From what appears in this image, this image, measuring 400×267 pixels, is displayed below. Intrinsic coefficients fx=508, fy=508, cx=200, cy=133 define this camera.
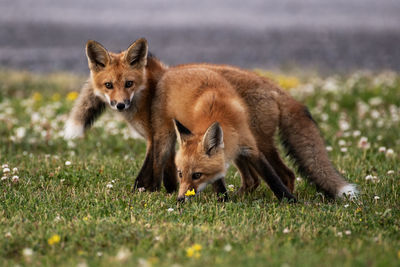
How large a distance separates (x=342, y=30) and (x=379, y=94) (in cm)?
924

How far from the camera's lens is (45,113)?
8.79 meters

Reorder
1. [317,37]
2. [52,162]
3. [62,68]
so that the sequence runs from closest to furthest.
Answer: [52,162] < [62,68] < [317,37]

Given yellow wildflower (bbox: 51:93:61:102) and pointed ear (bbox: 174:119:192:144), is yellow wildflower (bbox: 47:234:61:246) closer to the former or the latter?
pointed ear (bbox: 174:119:192:144)

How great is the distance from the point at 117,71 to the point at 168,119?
769 mm

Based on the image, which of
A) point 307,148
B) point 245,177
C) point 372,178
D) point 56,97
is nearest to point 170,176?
point 245,177

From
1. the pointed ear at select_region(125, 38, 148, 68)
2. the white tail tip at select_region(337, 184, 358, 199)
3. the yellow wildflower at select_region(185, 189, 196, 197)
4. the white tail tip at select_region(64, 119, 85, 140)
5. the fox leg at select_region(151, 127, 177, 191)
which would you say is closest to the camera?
the yellow wildflower at select_region(185, 189, 196, 197)

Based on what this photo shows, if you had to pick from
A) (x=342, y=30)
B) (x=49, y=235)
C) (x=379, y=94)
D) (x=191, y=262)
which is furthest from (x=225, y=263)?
(x=342, y=30)

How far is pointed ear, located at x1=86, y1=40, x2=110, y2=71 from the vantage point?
18.2ft

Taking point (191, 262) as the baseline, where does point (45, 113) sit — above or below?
below

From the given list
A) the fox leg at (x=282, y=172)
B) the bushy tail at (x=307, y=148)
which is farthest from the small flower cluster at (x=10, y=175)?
the bushy tail at (x=307, y=148)

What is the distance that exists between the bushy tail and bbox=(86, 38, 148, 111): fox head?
63.7 inches

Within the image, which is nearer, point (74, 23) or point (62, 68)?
point (62, 68)

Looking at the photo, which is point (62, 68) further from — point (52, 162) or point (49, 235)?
point (49, 235)

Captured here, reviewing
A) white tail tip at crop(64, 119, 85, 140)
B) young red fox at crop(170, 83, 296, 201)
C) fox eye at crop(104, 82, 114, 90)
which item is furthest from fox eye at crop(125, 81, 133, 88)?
white tail tip at crop(64, 119, 85, 140)
